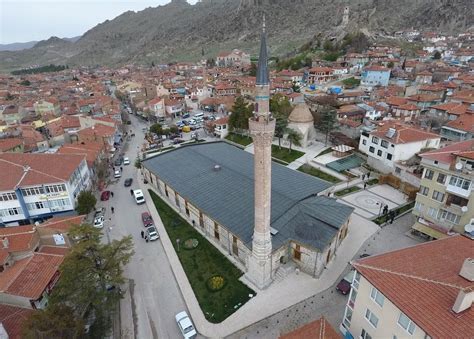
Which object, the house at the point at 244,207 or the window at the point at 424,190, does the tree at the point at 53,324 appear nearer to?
the house at the point at 244,207

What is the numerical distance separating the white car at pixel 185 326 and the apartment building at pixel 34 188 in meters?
21.5

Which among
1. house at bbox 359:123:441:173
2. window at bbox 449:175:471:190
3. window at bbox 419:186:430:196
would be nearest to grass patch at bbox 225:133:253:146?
house at bbox 359:123:441:173

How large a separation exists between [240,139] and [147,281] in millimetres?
38716

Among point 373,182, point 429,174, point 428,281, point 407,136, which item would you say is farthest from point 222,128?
point 428,281

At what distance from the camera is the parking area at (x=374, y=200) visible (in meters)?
33.5

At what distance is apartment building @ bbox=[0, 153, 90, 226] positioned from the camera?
1259 inches

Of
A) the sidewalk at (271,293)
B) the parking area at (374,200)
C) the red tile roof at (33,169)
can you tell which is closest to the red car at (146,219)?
the sidewalk at (271,293)

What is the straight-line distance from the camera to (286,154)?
5016cm

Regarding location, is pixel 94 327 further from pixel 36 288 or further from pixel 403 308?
pixel 403 308

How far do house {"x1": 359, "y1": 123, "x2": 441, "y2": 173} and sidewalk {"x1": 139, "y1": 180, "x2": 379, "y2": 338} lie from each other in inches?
574

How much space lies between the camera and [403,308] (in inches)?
558

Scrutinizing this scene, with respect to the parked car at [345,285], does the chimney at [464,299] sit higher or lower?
higher

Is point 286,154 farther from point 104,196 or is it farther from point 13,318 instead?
point 13,318

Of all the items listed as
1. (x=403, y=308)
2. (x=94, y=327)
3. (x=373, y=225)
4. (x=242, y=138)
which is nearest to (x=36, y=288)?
(x=94, y=327)
